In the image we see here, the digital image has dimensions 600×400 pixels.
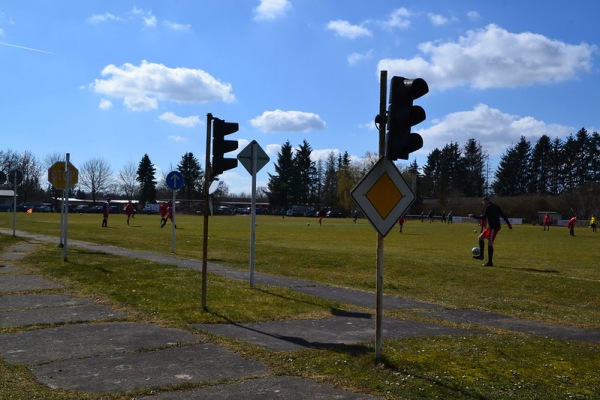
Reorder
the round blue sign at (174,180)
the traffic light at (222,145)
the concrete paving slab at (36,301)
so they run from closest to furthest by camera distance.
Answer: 1. the traffic light at (222,145)
2. the concrete paving slab at (36,301)
3. the round blue sign at (174,180)

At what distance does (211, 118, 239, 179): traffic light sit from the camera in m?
9.79

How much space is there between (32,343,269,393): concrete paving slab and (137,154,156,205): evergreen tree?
14361 cm

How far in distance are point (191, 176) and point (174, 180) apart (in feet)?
424

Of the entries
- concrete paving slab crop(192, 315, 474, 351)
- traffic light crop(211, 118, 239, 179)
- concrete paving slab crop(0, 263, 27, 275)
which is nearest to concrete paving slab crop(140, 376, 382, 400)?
concrete paving slab crop(192, 315, 474, 351)

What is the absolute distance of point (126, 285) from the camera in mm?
12289

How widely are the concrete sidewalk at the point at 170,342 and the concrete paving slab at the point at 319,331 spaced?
12 mm

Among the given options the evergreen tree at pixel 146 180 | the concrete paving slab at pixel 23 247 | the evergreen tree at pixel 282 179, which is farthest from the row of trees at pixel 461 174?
the concrete paving slab at pixel 23 247

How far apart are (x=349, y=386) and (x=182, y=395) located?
1.45 meters

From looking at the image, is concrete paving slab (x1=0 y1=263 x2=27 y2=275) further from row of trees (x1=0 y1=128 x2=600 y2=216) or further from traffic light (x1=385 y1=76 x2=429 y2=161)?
row of trees (x1=0 y1=128 x2=600 y2=216)

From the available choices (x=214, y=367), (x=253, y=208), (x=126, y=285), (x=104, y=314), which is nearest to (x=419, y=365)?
(x=214, y=367)

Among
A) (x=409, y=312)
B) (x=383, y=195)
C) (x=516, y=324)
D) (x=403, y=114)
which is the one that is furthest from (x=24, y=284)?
(x=403, y=114)

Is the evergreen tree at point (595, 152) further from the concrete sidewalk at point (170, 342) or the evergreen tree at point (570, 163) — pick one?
the concrete sidewalk at point (170, 342)

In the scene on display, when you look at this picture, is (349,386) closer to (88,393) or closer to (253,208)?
(88,393)

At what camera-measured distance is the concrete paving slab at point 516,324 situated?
8.82 m
